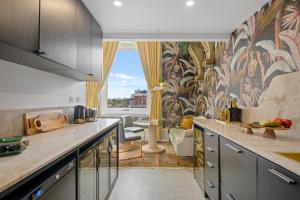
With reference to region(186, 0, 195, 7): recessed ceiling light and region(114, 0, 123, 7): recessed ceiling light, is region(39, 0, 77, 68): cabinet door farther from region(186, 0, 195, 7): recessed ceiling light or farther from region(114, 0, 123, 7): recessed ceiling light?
region(186, 0, 195, 7): recessed ceiling light

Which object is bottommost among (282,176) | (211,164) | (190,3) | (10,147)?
(211,164)

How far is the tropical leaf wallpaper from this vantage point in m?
2.00

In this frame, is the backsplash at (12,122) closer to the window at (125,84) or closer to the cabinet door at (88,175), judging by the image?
the cabinet door at (88,175)

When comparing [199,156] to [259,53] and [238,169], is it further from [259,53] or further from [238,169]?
[259,53]

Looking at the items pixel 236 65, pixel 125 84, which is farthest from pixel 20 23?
pixel 125 84

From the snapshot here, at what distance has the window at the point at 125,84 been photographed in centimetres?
571

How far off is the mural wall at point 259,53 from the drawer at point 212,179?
105 centimetres

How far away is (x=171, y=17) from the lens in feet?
9.12

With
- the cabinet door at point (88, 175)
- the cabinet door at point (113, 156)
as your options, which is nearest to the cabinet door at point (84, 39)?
the cabinet door at point (113, 156)

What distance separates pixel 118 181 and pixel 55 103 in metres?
1.57

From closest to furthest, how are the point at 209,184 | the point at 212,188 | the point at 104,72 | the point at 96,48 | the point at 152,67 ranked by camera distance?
the point at 212,188 → the point at 209,184 → the point at 96,48 → the point at 104,72 → the point at 152,67

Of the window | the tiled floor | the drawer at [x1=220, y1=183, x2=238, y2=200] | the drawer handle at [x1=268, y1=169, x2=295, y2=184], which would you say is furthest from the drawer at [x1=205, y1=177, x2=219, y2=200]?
the window

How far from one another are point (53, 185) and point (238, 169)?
1.36 m

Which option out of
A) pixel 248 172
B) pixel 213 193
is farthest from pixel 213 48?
pixel 248 172
